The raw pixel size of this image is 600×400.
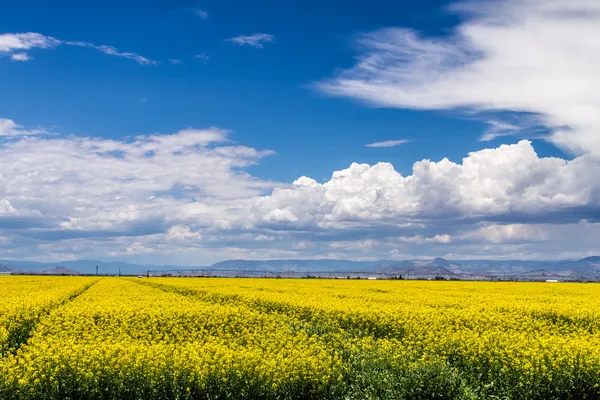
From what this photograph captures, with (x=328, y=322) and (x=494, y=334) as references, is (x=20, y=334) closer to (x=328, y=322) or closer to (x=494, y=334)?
(x=328, y=322)

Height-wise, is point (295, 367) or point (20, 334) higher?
point (295, 367)

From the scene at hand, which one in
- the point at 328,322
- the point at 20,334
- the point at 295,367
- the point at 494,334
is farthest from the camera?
the point at 328,322

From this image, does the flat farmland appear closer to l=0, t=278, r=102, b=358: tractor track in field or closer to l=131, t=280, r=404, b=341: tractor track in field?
l=0, t=278, r=102, b=358: tractor track in field

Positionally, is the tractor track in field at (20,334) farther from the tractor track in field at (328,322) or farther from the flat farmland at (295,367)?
the tractor track in field at (328,322)

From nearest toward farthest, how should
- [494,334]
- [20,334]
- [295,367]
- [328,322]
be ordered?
[295,367] → [494,334] → [20,334] → [328,322]

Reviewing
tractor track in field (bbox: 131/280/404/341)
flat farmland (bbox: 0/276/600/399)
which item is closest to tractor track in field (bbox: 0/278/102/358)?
flat farmland (bbox: 0/276/600/399)

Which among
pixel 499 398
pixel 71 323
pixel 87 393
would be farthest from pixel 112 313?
pixel 499 398

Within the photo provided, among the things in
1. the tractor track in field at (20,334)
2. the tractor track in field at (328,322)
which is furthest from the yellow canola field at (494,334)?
the tractor track in field at (20,334)

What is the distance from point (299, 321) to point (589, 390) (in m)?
14.5

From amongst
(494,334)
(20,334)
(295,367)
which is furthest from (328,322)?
(20,334)

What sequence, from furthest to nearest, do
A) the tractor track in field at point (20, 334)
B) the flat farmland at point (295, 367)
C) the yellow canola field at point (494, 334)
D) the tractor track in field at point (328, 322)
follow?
the tractor track in field at point (328, 322) < the tractor track in field at point (20, 334) < the yellow canola field at point (494, 334) < the flat farmland at point (295, 367)

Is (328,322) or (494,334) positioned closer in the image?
(494,334)

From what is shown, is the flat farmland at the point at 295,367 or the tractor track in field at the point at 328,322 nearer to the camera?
the flat farmland at the point at 295,367

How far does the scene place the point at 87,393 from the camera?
14.6m
